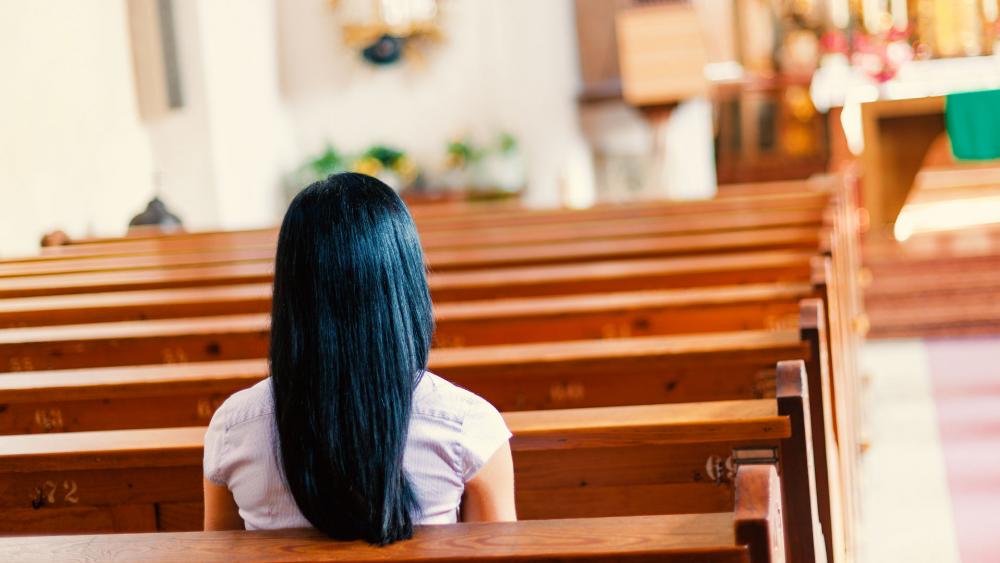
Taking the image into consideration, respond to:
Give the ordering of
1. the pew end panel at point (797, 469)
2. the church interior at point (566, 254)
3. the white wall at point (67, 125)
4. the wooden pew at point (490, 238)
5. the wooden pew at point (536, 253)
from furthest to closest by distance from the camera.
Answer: the white wall at point (67, 125)
the wooden pew at point (490, 238)
the wooden pew at point (536, 253)
the church interior at point (566, 254)
the pew end panel at point (797, 469)

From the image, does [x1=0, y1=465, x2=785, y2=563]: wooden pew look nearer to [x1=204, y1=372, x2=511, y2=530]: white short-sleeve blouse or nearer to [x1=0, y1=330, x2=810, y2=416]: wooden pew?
[x1=204, y1=372, x2=511, y2=530]: white short-sleeve blouse

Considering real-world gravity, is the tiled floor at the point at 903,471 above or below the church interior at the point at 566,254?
below

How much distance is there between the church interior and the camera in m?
1.90

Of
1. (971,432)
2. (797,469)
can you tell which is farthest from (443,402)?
(971,432)

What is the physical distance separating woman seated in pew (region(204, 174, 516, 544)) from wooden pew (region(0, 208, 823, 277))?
303 cm

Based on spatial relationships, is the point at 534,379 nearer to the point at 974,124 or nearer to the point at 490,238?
the point at 490,238

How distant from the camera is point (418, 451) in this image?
1502mm

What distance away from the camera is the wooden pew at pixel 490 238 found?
452 centimetres

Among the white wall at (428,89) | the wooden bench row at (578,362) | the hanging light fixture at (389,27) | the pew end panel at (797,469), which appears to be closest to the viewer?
the pew end panel at (797,469)

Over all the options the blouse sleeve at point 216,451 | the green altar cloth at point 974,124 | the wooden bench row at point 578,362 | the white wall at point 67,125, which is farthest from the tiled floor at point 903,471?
the white wall at point 67,125

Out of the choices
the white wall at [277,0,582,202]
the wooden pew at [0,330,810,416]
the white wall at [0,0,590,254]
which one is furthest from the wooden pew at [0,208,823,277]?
the white wall at [277,0,582,202]

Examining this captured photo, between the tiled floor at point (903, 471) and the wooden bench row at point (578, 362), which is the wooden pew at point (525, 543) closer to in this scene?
the wooden bench row at point (578, 362)

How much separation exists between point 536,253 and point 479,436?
8.80 ft

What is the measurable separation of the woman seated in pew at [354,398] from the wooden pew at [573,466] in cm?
37
